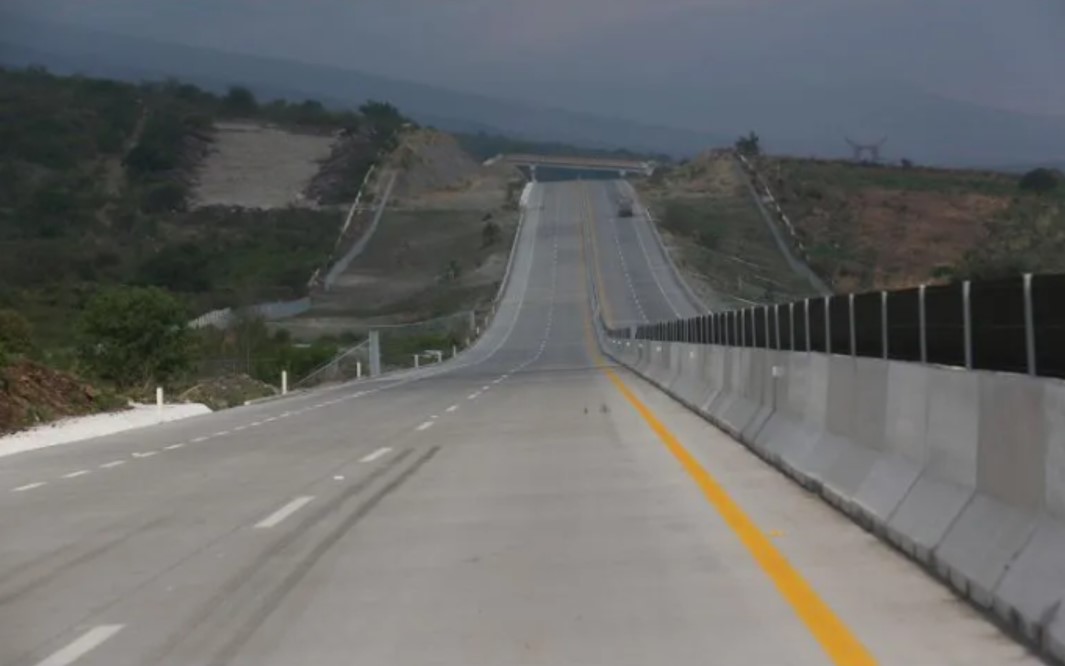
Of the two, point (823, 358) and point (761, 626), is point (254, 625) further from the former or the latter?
point (823, 358)

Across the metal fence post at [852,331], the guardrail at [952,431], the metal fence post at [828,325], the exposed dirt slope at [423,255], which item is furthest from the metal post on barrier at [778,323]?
the exposed dirt slope at [423,255]

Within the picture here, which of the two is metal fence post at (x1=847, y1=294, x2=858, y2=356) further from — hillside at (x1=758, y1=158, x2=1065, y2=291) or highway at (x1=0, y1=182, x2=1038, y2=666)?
hillside at (x1=758, y1=158, x2=1065, y2=291)

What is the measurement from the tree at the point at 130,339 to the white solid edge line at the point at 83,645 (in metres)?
42.7

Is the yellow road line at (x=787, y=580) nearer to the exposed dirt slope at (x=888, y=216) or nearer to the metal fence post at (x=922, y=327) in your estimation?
the metal fence post at (x=922, y=327)

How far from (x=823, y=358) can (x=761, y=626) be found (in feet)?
25.1

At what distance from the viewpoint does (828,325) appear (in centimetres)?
1859

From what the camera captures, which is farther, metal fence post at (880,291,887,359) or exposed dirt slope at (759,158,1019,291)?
exposed dirt slope at (759,158,1019,291)

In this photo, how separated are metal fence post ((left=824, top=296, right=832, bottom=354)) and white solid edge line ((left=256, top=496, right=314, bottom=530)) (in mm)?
5652

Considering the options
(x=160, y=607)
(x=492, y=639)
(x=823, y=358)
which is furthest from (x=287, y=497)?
(x=492, y=639)

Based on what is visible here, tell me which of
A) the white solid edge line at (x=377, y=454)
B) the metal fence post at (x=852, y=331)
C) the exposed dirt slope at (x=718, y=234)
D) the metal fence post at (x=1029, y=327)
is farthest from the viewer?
the exposed dirt slope at (x=718, y=234)

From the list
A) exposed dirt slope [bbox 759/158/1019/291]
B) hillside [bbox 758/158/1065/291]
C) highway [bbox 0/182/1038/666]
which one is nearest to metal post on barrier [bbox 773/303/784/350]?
highway [bbox 0/182/1038/666]

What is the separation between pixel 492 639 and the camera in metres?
9.62

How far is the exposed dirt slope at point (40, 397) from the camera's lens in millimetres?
33156

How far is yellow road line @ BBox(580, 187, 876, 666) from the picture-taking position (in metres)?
8.95
